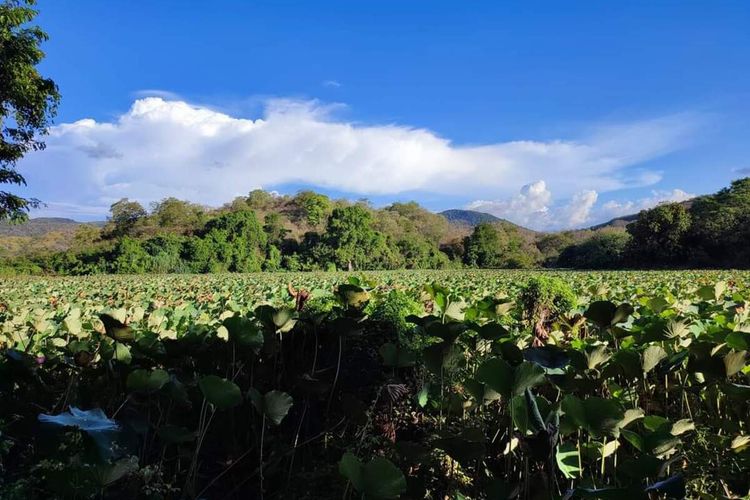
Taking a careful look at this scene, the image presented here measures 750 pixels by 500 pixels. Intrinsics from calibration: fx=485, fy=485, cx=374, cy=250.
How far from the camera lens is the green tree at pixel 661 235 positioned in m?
36.7

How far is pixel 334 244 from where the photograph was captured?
4647 centimetres

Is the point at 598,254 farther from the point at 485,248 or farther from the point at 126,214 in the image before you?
the point at 126,214

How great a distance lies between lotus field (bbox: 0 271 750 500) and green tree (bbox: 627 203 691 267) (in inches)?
1579

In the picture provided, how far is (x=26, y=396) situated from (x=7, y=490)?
1.92 ft

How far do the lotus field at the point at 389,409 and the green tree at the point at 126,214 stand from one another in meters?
53.6

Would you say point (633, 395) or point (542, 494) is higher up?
point (633, 395)

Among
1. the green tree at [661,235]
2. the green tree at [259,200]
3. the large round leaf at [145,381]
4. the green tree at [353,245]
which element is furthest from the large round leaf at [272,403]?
the green tree at [259,200]

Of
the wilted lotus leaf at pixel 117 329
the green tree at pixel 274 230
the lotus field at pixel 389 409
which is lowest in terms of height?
the lotus field at pixel 389 409

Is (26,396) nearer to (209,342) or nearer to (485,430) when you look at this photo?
(209,342)

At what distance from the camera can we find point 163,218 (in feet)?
173

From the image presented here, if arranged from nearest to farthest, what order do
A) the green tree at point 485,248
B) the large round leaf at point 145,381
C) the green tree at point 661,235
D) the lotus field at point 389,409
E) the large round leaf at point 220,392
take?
1. the lotus field at point 389,409
2. the large round leaf at point 220,392
3. the large round leaf at point 145,381
4. the green tree at point 661,235
5. the green tree at point 485,248

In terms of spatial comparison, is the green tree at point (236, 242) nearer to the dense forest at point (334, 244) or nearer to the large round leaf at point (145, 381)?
the dense forest at point (334, 244)

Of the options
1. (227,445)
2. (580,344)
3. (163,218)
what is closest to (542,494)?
(580,344)

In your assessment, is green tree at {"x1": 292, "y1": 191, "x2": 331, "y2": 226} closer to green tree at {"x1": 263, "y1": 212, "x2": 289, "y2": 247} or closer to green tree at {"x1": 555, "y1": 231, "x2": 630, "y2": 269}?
green tree at {"x1": 263, "y1": 212, "x2": 289, "y2": 247}
